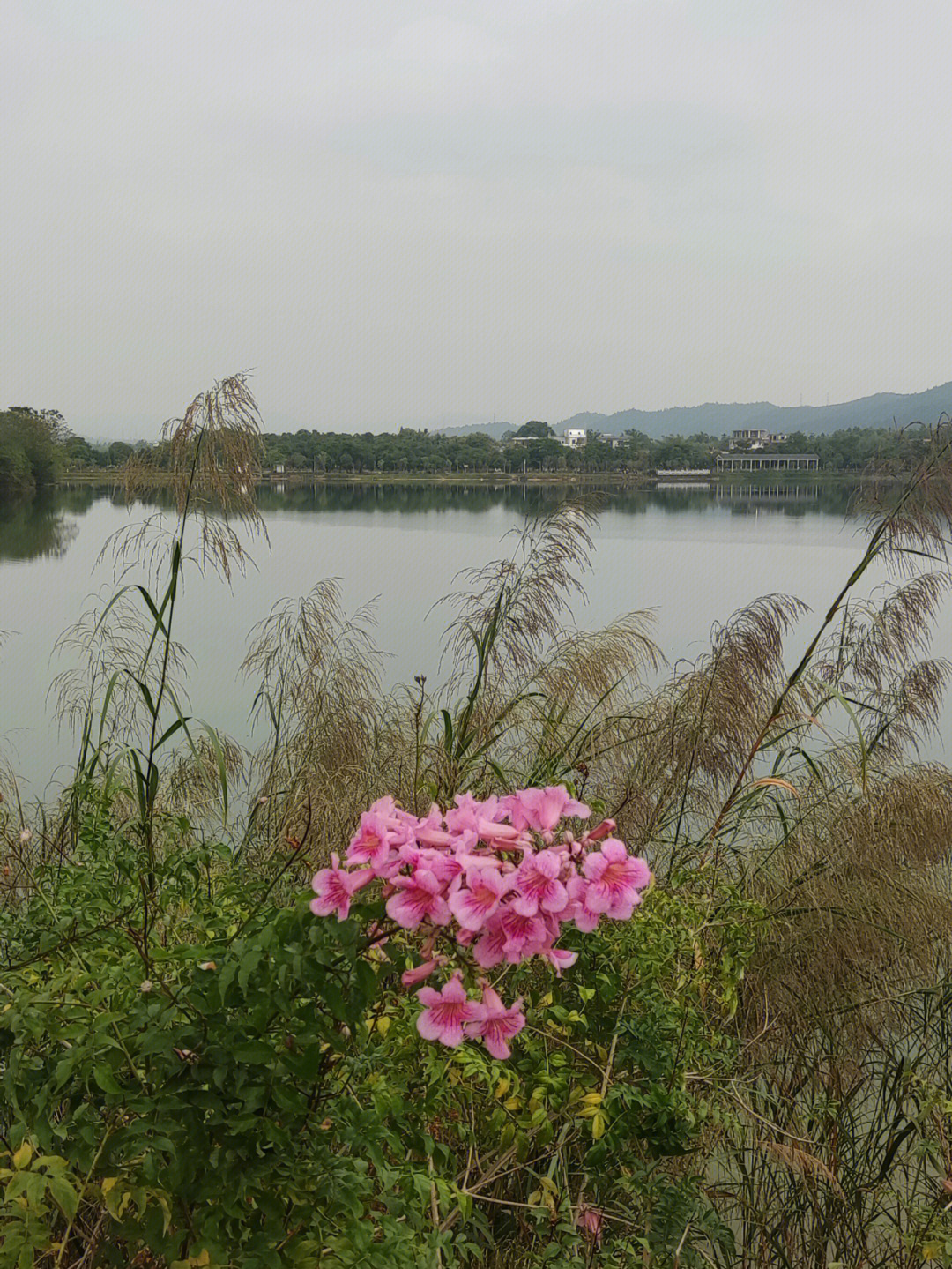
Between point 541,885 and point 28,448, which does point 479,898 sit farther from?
point 28,448

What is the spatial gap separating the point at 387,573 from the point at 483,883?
20.0 metres

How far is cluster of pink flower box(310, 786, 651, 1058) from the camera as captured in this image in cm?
112

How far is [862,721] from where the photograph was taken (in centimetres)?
518

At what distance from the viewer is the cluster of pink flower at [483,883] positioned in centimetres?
112

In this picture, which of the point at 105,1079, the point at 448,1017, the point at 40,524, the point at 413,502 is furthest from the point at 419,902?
the point at 413,502

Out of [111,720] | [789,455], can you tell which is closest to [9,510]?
[111,720]

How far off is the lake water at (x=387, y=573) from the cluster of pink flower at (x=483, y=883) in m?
2.05

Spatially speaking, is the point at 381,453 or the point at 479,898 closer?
the point at 479,898

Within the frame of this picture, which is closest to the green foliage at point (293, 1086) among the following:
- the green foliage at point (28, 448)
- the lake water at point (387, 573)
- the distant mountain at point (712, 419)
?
the lake water at point (387, 573)

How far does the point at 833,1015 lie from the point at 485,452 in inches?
1673

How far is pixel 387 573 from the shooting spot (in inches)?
826

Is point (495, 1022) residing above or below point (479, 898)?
below

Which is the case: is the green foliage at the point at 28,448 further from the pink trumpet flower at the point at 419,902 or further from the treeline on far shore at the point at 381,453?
the pink trumpet flower at the point at 419,902

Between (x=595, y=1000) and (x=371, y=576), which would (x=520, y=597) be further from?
(x=371, y=576)
